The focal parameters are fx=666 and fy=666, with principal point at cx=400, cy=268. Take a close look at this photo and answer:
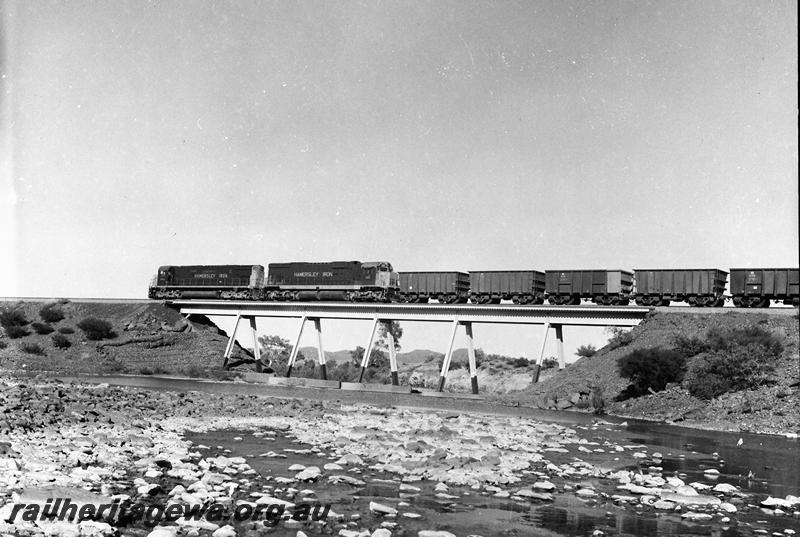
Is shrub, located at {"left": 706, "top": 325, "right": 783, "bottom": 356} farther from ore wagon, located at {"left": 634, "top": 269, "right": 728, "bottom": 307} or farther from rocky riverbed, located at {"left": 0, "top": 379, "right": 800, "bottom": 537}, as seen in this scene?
rocky riverbed, located at {"left": 0, "top": 379, "right": 800, "bottom": 537}

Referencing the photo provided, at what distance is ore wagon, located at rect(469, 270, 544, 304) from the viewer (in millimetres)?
57312

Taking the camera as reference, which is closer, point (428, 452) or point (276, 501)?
point (276, 501)

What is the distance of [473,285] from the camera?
60250 millimetres

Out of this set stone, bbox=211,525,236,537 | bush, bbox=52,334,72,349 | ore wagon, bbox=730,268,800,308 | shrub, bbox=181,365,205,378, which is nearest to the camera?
stone, bbox=211,525,236,537

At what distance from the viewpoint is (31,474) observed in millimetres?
12023

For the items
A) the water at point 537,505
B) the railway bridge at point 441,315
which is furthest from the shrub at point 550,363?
the water at point 537,505

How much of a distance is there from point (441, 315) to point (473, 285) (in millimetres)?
4232

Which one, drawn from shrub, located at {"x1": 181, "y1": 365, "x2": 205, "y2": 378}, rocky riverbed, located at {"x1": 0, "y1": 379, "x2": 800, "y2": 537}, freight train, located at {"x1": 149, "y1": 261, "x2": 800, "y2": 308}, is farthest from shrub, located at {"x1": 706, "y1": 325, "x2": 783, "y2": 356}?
shrub, located at {"x1": 181, "y1": 365, "x2": 205, "y2": 378}

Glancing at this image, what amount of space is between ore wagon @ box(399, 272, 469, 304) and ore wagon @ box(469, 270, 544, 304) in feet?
3.45

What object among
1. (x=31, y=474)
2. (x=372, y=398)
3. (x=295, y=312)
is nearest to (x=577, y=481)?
(x=31, y=474)

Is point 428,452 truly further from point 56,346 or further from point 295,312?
point 56,346

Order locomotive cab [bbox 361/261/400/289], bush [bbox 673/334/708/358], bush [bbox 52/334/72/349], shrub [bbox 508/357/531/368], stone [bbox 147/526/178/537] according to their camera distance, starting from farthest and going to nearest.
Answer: shrub [bbox 508/357/531/368], bush [bbox 52/334/72/349], locomotive cab [bbox 361/261/400/289], bush [bbox 673/334/708/358], stone [bbox 147/526/178/537]

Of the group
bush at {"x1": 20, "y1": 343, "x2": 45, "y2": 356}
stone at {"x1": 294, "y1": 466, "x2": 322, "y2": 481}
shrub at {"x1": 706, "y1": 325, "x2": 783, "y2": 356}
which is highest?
shrub at {"x1": 706, "y1": 325, "x2": 783, "y2": 356}

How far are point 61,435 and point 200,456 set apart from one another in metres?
3.42
